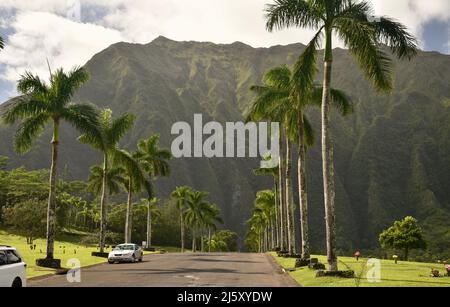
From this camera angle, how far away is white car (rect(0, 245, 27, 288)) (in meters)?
14.7

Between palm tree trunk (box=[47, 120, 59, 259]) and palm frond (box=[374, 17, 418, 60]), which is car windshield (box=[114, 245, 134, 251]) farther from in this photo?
palm frond (box=[374, 17, 418, 60])

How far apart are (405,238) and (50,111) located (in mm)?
61297

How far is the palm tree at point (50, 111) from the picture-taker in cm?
3081

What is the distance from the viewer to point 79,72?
32719 mm

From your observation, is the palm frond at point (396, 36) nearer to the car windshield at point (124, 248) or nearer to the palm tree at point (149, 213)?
the car windshield at point (124, 248)

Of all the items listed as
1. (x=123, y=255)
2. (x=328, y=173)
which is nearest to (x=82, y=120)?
(x=123, y=255)

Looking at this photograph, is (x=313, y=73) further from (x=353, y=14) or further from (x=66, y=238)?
(x=66, y=238)

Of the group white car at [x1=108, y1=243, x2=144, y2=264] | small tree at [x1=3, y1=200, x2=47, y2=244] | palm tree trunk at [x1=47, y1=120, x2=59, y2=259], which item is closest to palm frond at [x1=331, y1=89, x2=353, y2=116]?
palm tree trunk at [x1=47, y1=120, x2=59, y2=259]

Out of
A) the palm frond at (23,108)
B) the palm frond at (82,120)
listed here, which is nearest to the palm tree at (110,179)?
the palm frond at (82,120)

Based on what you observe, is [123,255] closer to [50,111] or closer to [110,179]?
[50,111]

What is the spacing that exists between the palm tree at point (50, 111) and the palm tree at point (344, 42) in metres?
14.1
